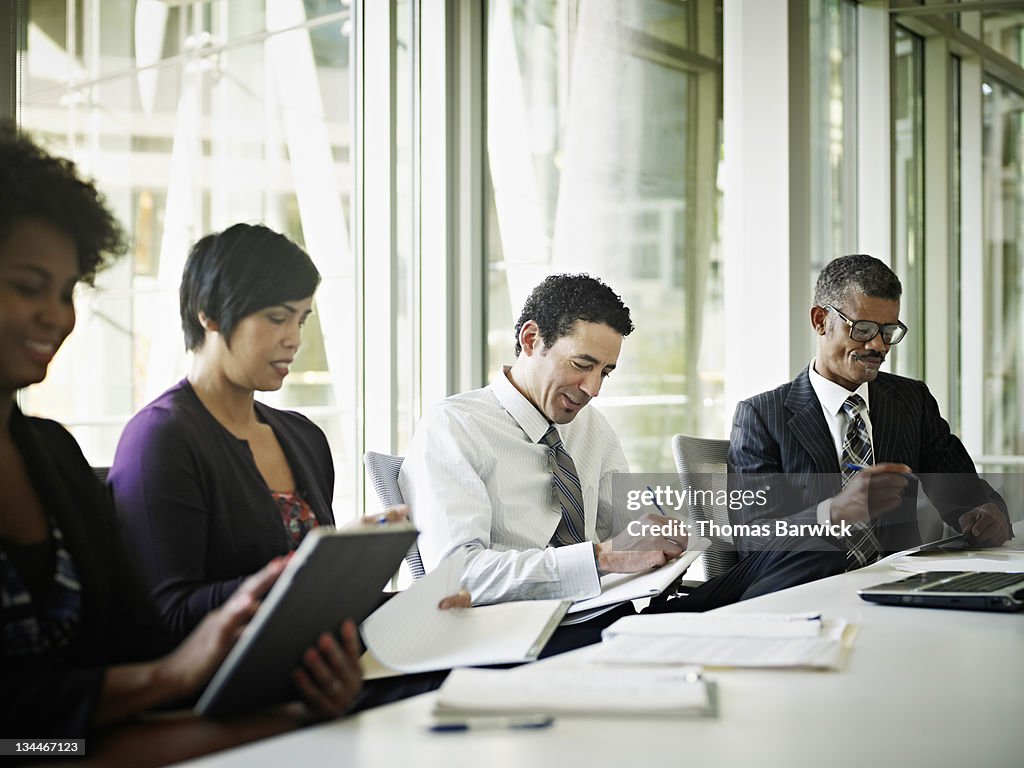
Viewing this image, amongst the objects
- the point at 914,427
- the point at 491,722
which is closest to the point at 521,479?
the point at 914,427

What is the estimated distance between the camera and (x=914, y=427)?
2795 millimetres

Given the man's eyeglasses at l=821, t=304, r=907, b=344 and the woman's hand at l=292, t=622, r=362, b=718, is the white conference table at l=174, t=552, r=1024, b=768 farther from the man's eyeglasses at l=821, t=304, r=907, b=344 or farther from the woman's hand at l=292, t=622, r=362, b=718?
the man's eyeglasses at l=821, t=304, r=907, b=344

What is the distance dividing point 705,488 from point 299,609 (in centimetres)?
181

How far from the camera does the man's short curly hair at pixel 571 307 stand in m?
2.45

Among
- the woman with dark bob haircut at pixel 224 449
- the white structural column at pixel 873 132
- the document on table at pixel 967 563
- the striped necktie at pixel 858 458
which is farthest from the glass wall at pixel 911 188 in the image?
the woman with dark bob haircut at pixel 224 449

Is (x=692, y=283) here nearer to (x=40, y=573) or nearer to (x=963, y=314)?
(x=963, y=314)

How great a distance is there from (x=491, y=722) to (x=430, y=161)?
284 centimetres

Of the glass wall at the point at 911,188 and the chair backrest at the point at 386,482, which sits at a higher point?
the glass wall at the point at 911,188

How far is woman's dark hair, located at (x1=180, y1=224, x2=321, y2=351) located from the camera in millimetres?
1765

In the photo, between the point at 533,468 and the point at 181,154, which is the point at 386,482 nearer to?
the point at 533,468

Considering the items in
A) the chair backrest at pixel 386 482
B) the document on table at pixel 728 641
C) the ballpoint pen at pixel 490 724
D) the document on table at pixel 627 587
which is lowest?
the document on table at pixel 627 587

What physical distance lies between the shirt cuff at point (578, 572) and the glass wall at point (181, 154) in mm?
1070

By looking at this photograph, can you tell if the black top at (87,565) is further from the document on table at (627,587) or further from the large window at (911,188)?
the large window at (911,188)

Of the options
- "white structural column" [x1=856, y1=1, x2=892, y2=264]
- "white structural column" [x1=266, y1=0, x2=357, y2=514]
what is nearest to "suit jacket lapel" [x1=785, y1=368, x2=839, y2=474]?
"white structural column" [x1=266, y1=0, x2=357, y2=514]
